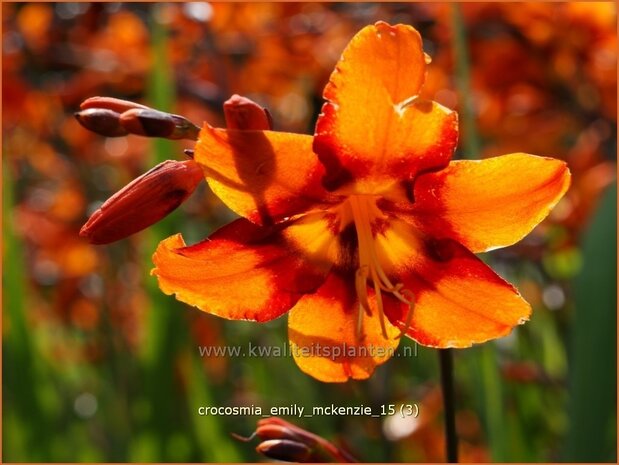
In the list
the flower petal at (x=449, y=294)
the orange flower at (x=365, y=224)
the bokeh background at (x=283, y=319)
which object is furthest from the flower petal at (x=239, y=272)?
the bokeh background at (x=283, y=319)

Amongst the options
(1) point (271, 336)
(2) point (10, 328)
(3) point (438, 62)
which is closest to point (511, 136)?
(3) point (438, 62)

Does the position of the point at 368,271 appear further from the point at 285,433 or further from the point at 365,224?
the point at 285,433

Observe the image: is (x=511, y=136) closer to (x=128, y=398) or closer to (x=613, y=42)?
(x=613, y=42)

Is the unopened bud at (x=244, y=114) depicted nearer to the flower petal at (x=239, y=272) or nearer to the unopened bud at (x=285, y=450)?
the flower petal at (x=239, y=272)

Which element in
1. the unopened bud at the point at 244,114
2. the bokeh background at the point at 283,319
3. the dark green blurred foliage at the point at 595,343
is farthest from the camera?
the bokeh background at the point at 283,319

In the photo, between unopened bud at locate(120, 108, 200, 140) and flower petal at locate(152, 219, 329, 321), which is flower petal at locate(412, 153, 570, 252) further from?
unopened bud at locate(120, 108, 200, 140)

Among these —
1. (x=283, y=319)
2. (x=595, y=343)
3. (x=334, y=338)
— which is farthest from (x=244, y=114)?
(x=283, y=319)
